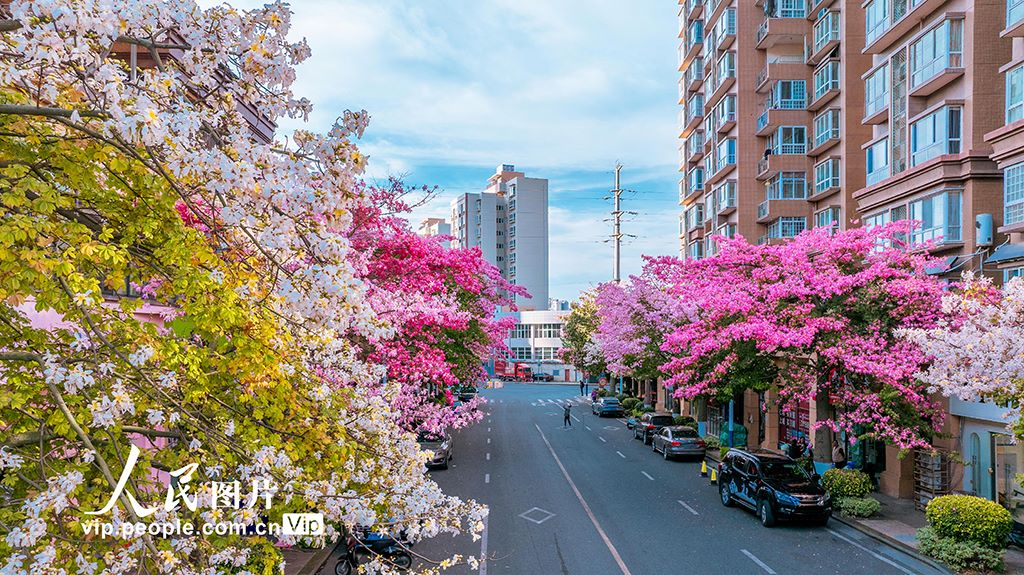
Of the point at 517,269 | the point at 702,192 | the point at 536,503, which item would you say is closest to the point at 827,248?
the point at 536,503

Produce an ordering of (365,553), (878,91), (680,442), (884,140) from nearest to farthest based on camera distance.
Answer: (365,553) < (884,140) < (878,91) < (680,442)

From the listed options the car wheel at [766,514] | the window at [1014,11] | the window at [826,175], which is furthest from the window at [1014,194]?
the window at [826,175]

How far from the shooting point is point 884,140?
27.9m

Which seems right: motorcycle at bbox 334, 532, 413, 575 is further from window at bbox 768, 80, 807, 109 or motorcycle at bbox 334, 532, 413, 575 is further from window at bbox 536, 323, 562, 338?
window at bbox 536, 323, 562, 338

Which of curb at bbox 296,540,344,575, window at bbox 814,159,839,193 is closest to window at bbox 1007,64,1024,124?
window at bbox 814,159,839,193

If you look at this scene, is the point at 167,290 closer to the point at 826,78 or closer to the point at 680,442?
the point at 680,442

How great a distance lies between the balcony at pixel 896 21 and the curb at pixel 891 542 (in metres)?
18.1

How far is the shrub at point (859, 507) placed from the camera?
65.7ft

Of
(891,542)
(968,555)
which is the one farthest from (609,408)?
(968,555)

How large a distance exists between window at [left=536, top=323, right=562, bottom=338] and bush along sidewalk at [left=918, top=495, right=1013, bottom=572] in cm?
9031

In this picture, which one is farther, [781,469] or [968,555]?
[781,469]

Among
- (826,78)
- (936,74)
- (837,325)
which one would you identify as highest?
(826,78)

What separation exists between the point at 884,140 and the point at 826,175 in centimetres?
893

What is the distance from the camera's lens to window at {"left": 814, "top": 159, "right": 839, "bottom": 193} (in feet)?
118
